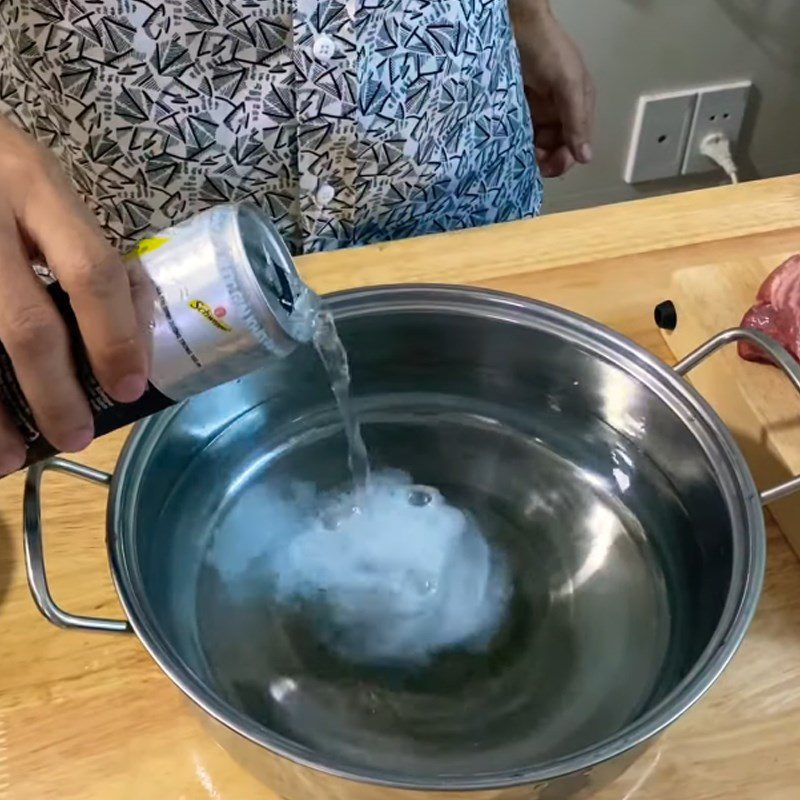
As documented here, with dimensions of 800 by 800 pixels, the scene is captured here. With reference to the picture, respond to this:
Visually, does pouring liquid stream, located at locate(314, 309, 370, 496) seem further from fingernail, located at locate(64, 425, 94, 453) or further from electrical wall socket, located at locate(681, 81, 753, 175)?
electrical wall socket, located at locate(681, 81, 753, 175)

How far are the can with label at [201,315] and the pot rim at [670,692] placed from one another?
0.07m

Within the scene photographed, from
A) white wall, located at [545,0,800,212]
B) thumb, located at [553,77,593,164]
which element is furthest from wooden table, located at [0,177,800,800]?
white wall, located at [545,0,800,212]

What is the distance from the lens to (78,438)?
1.26ft

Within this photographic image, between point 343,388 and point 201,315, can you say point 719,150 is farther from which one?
point 201,315

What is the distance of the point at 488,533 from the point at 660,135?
0.90 meters

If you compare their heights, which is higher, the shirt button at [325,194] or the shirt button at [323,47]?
the shirt button at [323,47]

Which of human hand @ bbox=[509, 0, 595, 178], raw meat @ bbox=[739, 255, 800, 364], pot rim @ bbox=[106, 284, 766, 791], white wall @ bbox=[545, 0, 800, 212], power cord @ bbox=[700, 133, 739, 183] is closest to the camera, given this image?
pot rim @ bbox=[106, 284, 766, 791]

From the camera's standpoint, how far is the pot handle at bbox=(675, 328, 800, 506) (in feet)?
1.47

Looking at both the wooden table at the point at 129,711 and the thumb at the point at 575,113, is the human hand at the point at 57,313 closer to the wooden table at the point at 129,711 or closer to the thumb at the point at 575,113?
the wooden table at the point at 129,711

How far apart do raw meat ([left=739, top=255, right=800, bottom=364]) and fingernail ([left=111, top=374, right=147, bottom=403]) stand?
34cm

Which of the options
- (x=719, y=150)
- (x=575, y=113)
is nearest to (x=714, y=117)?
(x=719, y=150)

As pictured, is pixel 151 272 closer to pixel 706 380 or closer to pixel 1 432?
pixel 1 432

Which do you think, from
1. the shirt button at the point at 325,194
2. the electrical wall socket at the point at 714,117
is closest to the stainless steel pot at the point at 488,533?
the shirt button at the point at 325,194

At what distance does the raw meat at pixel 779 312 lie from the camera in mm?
558
